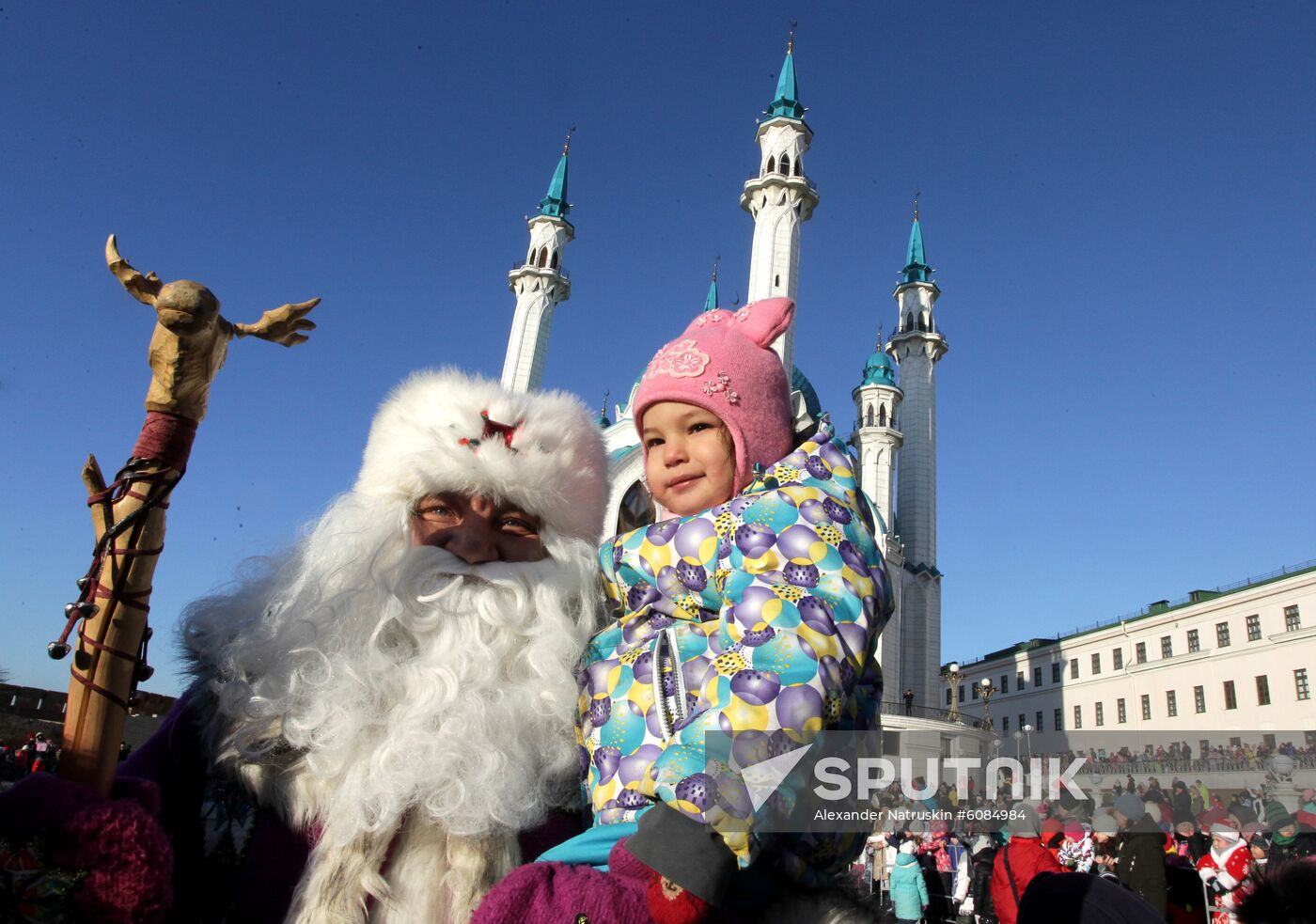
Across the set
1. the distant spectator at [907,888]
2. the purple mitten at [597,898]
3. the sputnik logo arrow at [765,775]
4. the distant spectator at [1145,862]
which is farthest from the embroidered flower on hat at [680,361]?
the distant spectator at [907,888]

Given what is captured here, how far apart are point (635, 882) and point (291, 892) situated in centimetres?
83

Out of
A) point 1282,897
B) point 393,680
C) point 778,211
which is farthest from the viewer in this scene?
point 778,211

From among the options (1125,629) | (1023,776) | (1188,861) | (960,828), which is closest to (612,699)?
(1023,776)

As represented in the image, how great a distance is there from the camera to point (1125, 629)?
40.9m

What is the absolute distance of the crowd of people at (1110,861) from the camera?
2.09 meters

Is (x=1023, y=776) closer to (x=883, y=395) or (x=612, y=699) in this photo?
(x=612, y=699)

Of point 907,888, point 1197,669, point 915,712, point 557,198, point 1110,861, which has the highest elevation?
point 557,198

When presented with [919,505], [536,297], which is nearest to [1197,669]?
[919,505]

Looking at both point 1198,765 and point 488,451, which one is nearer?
point 488,451

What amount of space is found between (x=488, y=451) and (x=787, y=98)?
31.1 metres

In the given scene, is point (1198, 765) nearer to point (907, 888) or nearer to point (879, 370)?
point (907, 888)

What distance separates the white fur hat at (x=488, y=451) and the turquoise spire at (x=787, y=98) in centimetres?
2947

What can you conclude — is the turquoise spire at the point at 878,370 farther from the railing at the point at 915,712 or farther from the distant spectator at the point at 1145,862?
the distant spectator at the point at 1145,862

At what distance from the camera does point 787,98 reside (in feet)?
98.1
